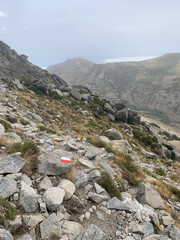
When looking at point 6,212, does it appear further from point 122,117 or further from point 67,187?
point 122,117

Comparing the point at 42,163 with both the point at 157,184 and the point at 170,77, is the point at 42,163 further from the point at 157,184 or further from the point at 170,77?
the point at 170,77

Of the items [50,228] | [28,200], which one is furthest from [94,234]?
[28,200]

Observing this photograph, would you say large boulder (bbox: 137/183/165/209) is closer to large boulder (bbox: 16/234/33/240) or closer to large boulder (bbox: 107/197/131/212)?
large boulder (bbox: 107/197/131/212)

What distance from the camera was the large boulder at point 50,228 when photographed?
3.02 meters

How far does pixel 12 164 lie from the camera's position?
14.7ft

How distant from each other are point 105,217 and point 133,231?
2.62ft

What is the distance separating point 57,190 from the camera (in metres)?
4.18

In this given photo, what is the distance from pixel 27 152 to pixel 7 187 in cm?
182

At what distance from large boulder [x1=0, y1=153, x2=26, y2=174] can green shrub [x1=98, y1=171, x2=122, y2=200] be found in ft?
9.32

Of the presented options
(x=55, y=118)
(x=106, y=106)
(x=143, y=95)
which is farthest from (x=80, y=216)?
(x=143, y=95)

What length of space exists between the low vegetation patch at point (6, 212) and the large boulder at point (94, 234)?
5.36ft

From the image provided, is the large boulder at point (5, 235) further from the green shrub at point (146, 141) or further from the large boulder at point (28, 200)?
the green shrub at point (146, 141)

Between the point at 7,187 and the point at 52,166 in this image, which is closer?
the point at 7,187

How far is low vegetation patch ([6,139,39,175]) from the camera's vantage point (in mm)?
4828
